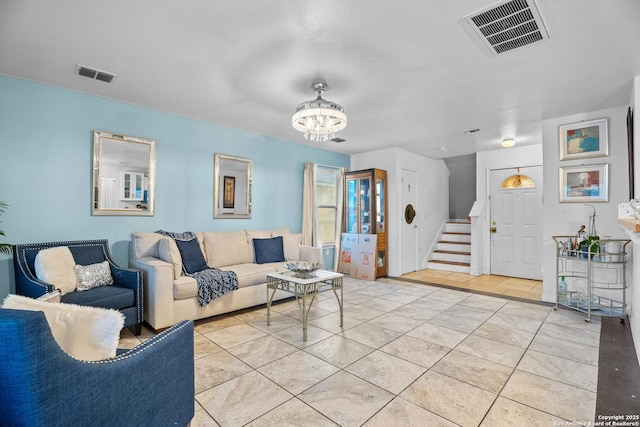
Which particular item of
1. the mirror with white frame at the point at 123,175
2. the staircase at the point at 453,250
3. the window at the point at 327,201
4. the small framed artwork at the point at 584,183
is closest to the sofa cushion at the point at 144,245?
the mirror with white frame at the point at 123,175

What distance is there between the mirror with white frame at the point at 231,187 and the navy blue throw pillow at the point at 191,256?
80cm

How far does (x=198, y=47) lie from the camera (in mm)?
2473

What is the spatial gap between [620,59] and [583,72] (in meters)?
0.25

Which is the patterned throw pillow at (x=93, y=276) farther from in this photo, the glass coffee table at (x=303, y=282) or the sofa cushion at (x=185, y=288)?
the glass coffee table at (x=303, y=282)

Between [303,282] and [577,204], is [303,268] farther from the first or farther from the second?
[577,204]

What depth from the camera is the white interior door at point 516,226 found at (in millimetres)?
5734

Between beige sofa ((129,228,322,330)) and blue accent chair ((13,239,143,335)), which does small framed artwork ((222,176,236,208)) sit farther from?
blue accent chair ((13,239,143,335))

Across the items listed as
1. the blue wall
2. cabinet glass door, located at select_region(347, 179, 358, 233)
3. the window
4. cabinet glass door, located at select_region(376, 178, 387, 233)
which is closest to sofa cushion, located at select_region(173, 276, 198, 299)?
the blue wall

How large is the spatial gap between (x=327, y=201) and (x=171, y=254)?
11.3ft

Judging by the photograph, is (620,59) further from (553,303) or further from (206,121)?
(206,121)

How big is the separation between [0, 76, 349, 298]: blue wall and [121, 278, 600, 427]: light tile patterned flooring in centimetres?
139

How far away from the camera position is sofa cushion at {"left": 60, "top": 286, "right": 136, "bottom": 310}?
2.69 m

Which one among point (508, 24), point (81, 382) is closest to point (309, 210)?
point (508, 24)

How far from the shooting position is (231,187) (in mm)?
4707
